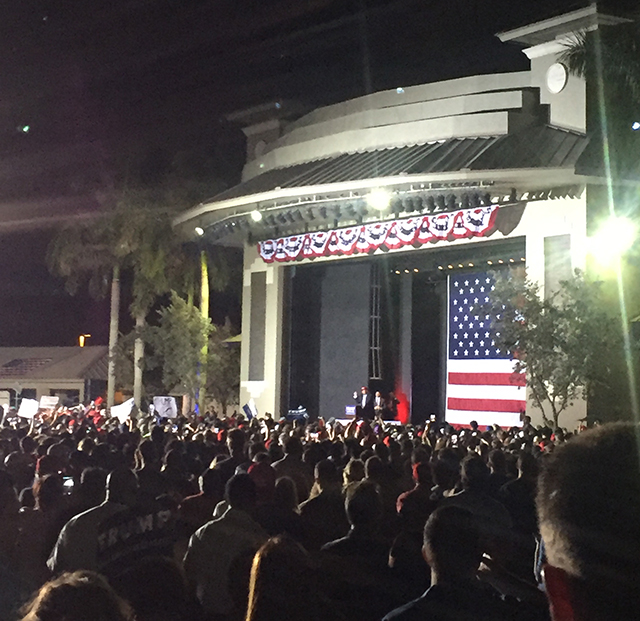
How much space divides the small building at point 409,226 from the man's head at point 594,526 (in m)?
19.1

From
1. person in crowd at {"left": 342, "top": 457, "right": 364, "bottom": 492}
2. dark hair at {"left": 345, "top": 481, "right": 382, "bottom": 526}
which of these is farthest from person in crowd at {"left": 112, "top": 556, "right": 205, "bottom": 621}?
person in crowd at {"left": 342, "top": 457, "right": 364, "bottom": 492}

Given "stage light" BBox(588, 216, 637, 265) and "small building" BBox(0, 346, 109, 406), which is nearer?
"stage light" BBox(588, 216, 637, 265)

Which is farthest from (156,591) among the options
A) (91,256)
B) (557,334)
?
(91,256)

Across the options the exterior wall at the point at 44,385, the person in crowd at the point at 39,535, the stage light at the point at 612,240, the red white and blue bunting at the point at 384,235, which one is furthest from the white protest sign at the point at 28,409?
the exterior wall at the point at 44,385

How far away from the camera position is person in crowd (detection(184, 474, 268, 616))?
459cm

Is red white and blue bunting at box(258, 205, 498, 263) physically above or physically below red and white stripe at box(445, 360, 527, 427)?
above

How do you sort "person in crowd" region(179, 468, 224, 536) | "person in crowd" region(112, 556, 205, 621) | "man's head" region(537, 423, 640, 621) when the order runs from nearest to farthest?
1. "man's head" region(537, 423, 640, 621)
2. "person in crowd" region(112, 556, 205, 621)
3. "person in crowd" region(179, 468, 224, 536)

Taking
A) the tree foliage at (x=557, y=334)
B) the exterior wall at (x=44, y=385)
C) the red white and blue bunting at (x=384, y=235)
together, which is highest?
the red white and blue bunting at (x=384, y=235)

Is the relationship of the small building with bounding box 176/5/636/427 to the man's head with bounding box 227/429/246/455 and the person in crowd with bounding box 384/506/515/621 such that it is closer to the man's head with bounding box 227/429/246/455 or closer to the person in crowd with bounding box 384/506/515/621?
the man's head with bounding box 227/429/246/455

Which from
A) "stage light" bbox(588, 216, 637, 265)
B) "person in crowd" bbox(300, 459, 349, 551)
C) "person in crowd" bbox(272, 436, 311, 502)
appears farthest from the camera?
"stage light" bbox(588, 216, 637, 265)

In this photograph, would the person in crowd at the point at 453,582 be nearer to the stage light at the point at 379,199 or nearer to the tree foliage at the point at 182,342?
the stage light at the point at 379,199

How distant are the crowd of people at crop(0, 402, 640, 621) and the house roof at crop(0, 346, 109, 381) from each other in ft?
108

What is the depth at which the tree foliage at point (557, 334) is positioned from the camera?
18.1 meters

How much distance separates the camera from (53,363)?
1686 inches
